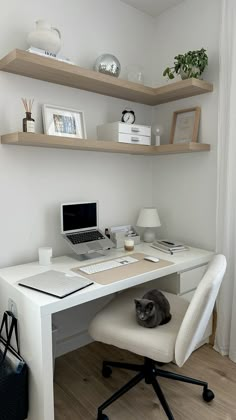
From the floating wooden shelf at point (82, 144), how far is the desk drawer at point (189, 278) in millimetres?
857

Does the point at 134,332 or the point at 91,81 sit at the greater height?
the point at 91,81

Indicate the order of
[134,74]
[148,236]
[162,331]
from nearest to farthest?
[162,331] < [134,74] < [148,236]

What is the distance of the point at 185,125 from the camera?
2.36 meters

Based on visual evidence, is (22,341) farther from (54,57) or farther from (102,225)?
(54,57)

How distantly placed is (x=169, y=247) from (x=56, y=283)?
1.00 metres

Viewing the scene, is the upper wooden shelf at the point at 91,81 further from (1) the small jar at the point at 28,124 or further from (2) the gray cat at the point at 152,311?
(2) the gray cat at the point at 152,311

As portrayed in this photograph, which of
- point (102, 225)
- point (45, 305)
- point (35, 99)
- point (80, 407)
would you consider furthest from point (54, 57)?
point (80, 407)

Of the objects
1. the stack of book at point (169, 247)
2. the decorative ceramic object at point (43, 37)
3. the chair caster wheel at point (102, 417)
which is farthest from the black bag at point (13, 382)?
the decorative ceramic object at point (43, 37)

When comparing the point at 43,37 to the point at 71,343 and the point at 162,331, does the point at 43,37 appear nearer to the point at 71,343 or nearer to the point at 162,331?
the point at 162,331

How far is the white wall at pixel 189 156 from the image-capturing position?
7.22ft

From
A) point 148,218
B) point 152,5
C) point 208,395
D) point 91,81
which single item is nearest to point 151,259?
point 148,218

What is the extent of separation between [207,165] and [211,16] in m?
1.06

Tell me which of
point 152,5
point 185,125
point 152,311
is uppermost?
point 152,5

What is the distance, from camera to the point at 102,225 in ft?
7.81
